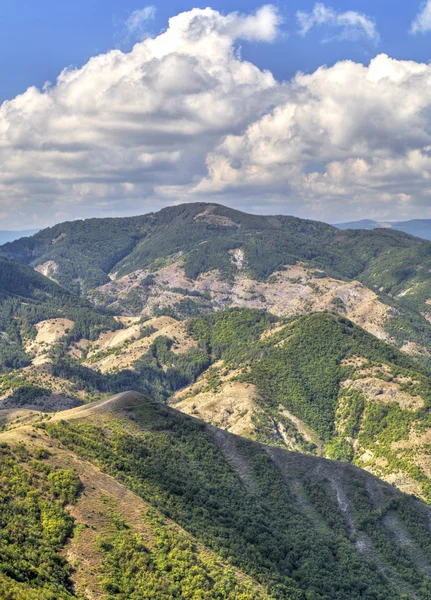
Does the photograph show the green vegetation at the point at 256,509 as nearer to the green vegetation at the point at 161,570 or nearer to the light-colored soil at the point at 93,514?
the green vegetation at the point at 161,570

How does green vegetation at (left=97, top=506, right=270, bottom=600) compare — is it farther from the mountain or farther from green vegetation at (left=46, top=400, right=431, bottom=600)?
green vegetation at (left=46, top=400, right=431, bottom=600)

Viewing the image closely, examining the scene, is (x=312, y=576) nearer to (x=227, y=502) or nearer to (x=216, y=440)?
(x=227, y=502)

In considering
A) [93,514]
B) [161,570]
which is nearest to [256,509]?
[161,570]

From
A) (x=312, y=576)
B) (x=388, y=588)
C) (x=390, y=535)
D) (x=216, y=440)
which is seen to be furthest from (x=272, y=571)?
(x=216, y=440)

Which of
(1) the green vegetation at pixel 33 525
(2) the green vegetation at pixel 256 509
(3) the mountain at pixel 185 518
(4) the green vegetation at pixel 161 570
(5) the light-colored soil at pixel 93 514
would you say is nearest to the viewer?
(1) the green vegetation at pixel 33 525

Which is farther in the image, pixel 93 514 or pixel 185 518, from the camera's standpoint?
pixel 185 518

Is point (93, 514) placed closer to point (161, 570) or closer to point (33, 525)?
point (33, 525)

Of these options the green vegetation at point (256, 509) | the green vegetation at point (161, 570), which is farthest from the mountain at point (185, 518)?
the green vegetation at point (256, 509)

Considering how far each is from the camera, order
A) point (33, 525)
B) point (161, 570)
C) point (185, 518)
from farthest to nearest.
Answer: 1. point (185, 518)
2. point (161, 570)
3. point (33, 525)
